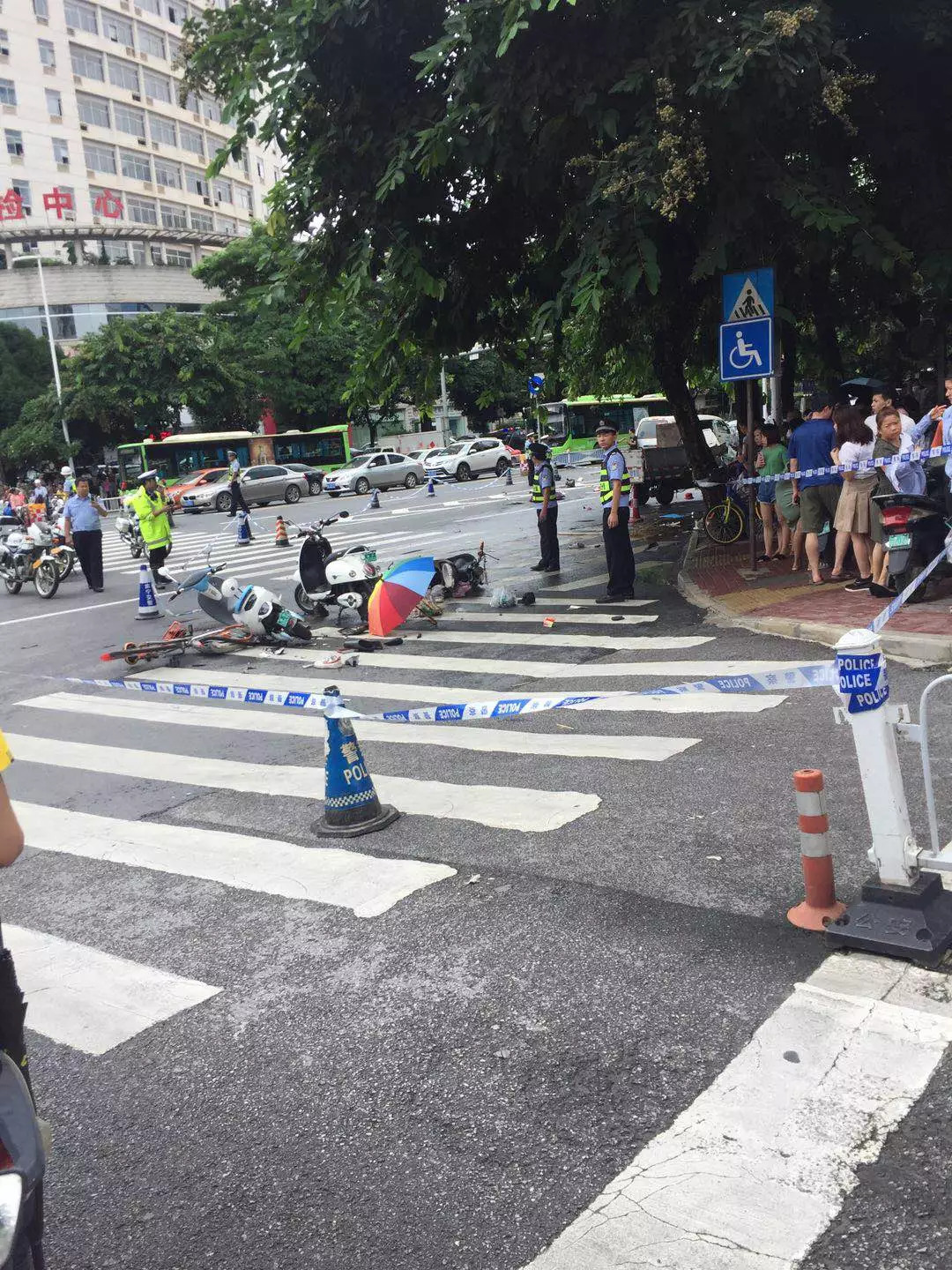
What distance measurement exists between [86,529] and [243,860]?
13.7m

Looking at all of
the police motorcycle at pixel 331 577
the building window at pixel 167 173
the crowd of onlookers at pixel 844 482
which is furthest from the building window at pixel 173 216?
the crowd of onlookers at pixel 844 482

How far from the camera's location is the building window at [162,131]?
7194 cm

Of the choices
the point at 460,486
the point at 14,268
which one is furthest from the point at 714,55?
the point at 14,268

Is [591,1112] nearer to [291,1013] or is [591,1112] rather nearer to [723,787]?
[291,1013]

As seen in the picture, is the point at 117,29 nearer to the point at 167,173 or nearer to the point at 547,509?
the point at 167,173

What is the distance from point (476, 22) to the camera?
10445 mm

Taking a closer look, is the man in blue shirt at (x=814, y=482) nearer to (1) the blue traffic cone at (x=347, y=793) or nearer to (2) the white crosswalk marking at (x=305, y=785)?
(2) the white crosswalk marking at (x=305, y=785)

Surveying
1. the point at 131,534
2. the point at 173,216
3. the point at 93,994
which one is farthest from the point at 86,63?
the point at 93,994

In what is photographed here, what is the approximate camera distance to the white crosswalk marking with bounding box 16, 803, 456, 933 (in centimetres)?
528

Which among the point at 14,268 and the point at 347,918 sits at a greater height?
the point at 14,268

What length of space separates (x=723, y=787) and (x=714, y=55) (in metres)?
7.25

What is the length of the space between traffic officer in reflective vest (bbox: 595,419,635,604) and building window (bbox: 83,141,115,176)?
216ft

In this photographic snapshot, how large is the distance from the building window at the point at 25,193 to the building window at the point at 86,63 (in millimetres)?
7867

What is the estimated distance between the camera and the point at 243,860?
19.3 feet
